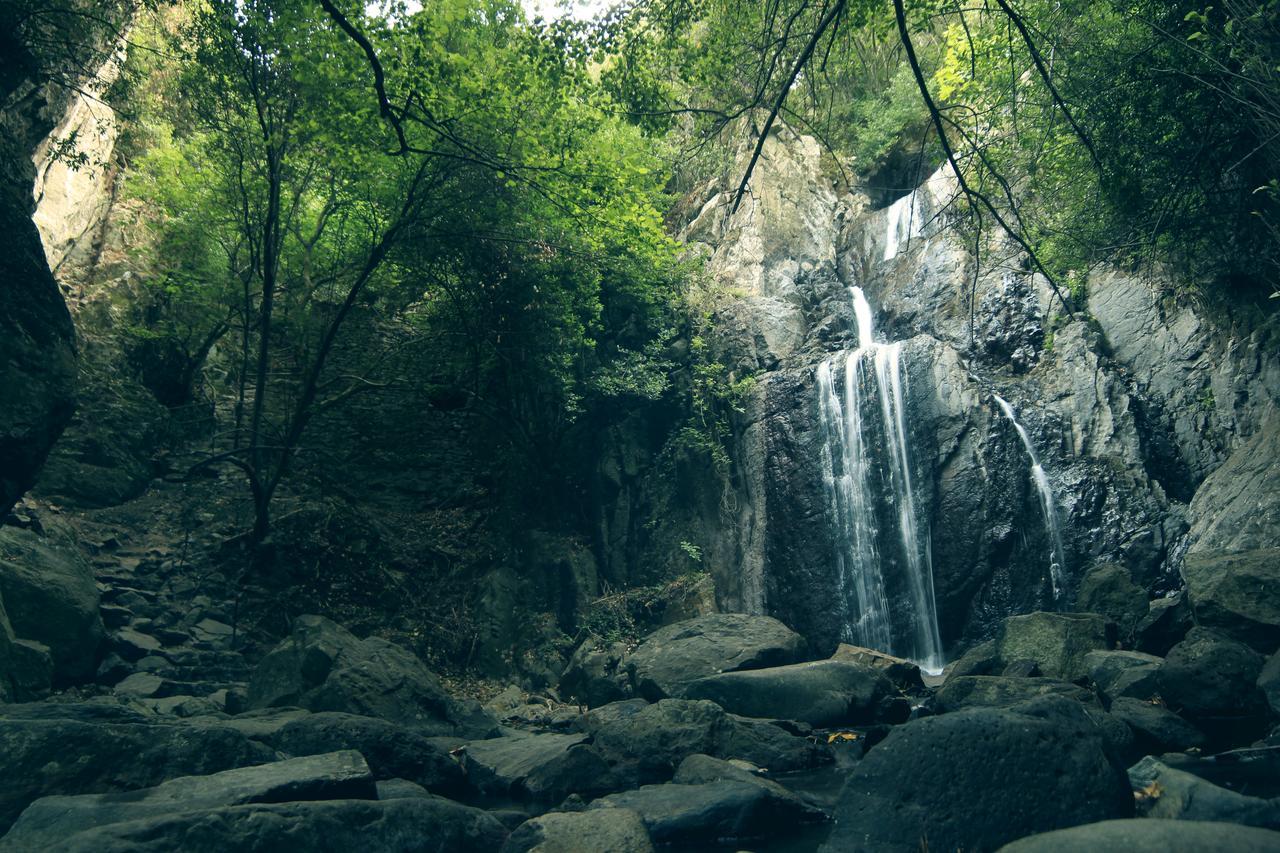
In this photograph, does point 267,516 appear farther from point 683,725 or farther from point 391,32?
point 683,725

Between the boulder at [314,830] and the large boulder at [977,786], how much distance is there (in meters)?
1.98

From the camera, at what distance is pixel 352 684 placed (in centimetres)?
787

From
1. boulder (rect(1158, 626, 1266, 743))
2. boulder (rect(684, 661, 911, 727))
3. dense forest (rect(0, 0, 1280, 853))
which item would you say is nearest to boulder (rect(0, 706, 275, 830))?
dense forest (rect(0, 0, 1280, 853))

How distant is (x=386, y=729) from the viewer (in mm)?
5980

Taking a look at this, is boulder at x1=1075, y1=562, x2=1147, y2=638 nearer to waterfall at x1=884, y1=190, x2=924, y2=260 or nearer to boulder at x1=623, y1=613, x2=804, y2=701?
boulder at x1=623, y1=613, x2=804, y2=701

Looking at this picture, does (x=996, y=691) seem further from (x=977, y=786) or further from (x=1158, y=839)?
(x=1158, y=839)

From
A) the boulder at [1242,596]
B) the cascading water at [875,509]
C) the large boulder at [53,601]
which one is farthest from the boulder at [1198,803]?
the large boulder at [53,601]

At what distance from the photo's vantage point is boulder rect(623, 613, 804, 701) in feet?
28.9

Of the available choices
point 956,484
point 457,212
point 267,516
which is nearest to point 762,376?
point 956,484

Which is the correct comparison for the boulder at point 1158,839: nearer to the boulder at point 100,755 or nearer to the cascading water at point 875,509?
→ the boulder at point 100,755

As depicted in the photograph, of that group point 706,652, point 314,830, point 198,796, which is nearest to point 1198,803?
point 314,830

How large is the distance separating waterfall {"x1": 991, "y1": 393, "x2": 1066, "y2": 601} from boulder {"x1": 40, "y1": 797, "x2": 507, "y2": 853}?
931 centimetres

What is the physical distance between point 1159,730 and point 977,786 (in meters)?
3.17

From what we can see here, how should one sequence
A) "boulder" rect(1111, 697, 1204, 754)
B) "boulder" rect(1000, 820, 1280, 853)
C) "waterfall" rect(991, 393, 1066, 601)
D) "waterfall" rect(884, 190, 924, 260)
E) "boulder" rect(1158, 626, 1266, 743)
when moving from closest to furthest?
1. "boulder" rect(1000, 820, 1280, 853)
2. "boulder" rect(1111, 697, 1204, 754)
3. "boulder" rect(1158, 626, 1266, 743)
4. "waterfall" rect(991, 393, 1066, 601)
5. "waterfall" rect(884, 190, 924, 260)
